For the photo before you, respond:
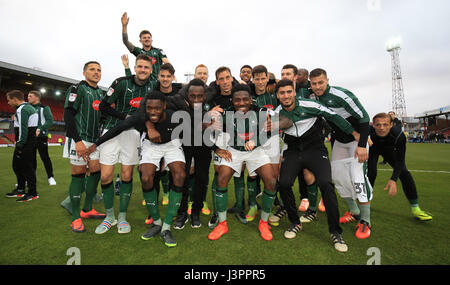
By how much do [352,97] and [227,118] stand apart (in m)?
1.86

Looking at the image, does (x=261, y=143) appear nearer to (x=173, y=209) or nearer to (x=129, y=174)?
(x=173, y=209)

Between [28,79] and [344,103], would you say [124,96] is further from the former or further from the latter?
[28,79]

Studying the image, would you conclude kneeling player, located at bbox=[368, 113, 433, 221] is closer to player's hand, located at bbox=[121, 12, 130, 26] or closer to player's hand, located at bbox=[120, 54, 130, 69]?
player's hand, located at bbox=[120, 54, 130, 69]

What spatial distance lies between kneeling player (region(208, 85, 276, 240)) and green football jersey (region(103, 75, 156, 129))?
4.70 ft

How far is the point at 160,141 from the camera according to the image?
297cm

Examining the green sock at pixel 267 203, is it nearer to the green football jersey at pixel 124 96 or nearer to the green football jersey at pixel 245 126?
the green football jersey at pixel 245 126

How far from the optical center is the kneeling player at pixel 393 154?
3.45m

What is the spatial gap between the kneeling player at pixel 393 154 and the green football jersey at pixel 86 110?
4.70m

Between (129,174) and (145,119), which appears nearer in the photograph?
(145,119)

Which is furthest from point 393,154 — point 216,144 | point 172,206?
point 172,206

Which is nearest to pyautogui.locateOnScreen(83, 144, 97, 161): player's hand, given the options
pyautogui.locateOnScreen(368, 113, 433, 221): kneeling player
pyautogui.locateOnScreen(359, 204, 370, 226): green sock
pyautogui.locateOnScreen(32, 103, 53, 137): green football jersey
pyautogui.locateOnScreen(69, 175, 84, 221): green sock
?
pyautogui.locateOnScreen(69, 175, 84, 221): green sock

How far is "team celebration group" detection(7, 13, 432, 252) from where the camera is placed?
295 centimetres

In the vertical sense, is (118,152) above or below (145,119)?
below

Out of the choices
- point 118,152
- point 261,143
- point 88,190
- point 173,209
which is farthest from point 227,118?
point 88,190
